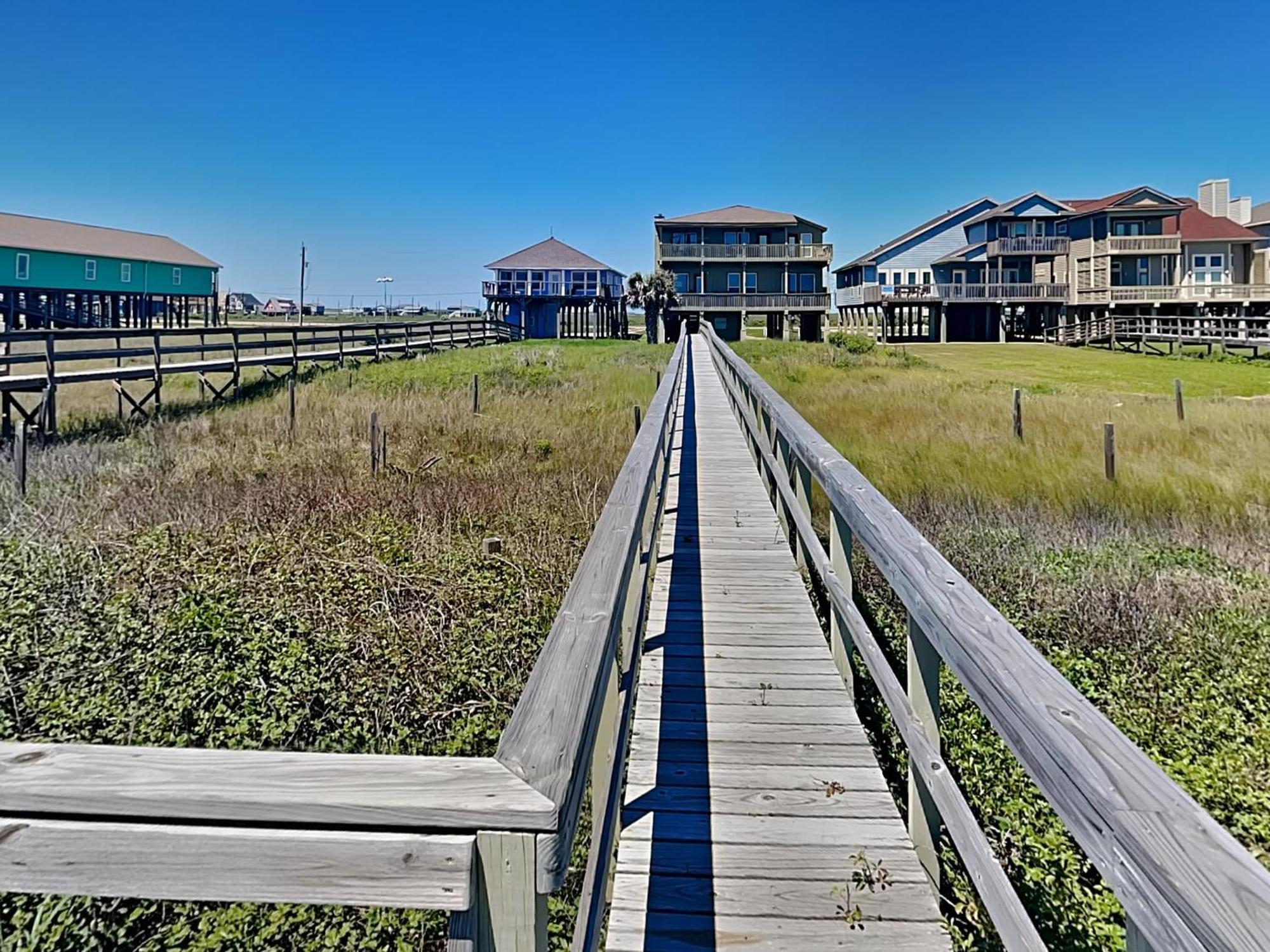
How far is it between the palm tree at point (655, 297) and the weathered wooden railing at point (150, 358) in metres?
10.2

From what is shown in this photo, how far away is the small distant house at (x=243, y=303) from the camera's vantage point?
108688 mm

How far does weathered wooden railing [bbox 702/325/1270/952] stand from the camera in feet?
3.36

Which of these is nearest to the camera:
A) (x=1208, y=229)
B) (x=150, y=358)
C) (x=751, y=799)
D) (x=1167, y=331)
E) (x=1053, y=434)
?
(x=751, y=799)

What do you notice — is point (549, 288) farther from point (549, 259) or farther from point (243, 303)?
point (243, 303)

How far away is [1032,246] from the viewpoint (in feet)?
156

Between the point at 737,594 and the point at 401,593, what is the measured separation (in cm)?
242

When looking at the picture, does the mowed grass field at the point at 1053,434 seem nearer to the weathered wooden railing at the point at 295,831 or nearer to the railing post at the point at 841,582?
the railing post at the point at 841,582

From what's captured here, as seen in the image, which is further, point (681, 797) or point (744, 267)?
point (744, 267)

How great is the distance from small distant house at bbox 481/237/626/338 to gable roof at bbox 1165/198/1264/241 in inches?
1250

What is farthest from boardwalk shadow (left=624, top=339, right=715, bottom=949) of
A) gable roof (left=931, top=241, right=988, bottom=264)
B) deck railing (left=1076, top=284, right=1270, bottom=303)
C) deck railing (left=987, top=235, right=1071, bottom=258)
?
gable roof (left=931, top=241, right=988, bottom=264)

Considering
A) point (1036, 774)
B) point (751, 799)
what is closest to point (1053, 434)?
point (751, 799)

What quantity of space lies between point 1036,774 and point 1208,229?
5530 cm

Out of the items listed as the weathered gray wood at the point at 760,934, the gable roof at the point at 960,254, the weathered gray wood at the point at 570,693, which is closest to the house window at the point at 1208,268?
the gable roof at the point at 960,254

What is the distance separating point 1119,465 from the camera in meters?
11.1
